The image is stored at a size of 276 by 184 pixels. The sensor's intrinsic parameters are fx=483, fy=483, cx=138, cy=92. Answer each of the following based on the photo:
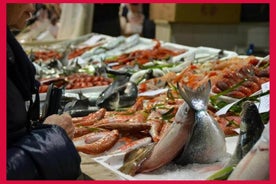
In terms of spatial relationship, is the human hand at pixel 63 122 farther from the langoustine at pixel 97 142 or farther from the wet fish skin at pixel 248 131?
the wet fish skin at pixel 248 131

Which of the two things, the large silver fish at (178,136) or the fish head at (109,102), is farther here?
the fish head at (109,102)

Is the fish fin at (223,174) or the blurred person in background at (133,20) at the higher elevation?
the blurred person in background at (133,20)

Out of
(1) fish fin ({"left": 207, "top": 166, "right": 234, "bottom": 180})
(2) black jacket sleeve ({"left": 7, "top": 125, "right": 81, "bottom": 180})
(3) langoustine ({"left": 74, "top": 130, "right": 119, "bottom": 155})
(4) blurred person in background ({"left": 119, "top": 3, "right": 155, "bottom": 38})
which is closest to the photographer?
(2) black jacket sleeve ({"left": 7, "top": 125, "right": 81, "bottom": 180})

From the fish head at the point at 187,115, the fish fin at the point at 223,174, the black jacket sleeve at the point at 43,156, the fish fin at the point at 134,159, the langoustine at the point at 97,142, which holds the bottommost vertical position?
the langoustine at the point at 97,142

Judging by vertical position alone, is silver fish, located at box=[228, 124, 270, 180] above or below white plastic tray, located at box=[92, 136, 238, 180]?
above

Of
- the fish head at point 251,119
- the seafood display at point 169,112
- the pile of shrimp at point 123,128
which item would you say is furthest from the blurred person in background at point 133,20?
the fish head at point 251,119

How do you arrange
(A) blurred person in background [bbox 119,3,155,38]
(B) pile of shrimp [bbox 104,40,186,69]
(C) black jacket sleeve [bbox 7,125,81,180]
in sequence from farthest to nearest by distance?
(A) blurred person in background [bbox 119,3,155,38] → (B) pile of shrimp [bbox 104,40,186,69] → (C) black jacket sleeve [bbox 7,125,81,180]

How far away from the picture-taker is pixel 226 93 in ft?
11.2

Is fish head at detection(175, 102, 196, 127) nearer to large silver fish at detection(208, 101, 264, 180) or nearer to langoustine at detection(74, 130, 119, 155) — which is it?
large silver fish at detection(208, 101, 264, 180)

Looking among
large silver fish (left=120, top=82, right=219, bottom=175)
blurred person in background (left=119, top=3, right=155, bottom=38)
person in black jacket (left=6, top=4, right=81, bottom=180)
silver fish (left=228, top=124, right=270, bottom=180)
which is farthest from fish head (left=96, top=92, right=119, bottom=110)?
blurred person in background (left=119, top=3, right=155, bottom=38)

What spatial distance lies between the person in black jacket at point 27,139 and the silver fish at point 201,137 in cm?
53

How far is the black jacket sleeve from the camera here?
5.56 feet

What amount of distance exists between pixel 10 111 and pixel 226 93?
2011 millimetres

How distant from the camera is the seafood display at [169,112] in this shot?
7.13ft
